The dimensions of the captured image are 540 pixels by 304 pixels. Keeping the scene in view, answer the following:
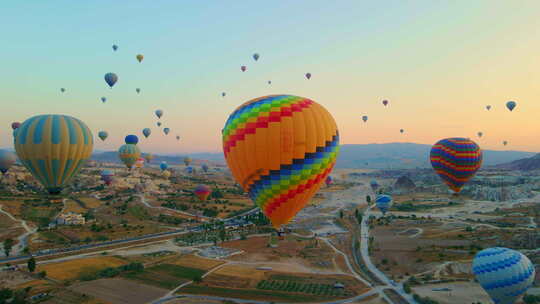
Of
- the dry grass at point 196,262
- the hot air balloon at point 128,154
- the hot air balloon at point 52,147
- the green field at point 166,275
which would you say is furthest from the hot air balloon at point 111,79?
the green field at point 166,275

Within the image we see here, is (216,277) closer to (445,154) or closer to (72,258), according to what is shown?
(72,258)

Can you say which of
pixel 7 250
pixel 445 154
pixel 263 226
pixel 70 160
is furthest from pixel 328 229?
pixel 7 250

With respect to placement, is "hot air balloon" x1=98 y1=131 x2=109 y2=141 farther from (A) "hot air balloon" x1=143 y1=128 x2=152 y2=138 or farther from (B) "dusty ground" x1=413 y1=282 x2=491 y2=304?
(B) "dusty ground" x1=413 y1=282 x2=491 y2=304

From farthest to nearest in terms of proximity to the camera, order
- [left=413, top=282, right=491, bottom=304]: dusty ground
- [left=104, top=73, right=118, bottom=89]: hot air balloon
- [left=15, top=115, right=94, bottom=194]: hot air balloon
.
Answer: [left=104, top=73, right=118, bottom=89]: hot air balloon < [left=15, top=115, right=94, bottom=194]: hot air balloon < [left=413, top=282, right=491, bottom=304]: dusty ground

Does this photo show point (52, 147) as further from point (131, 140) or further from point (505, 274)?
point (131, 140)

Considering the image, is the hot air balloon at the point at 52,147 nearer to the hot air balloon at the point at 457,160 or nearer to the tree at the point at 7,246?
the tree at the point at 7,246

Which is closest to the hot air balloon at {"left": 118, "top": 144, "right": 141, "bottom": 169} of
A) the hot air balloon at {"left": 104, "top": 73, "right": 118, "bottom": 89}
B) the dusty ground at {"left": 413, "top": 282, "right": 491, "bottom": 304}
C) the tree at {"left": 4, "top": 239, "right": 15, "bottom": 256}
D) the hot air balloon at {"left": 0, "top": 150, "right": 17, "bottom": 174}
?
the hot air balloon at {"left": 0, "top": 150, "right": 17, "bottom": 174}
